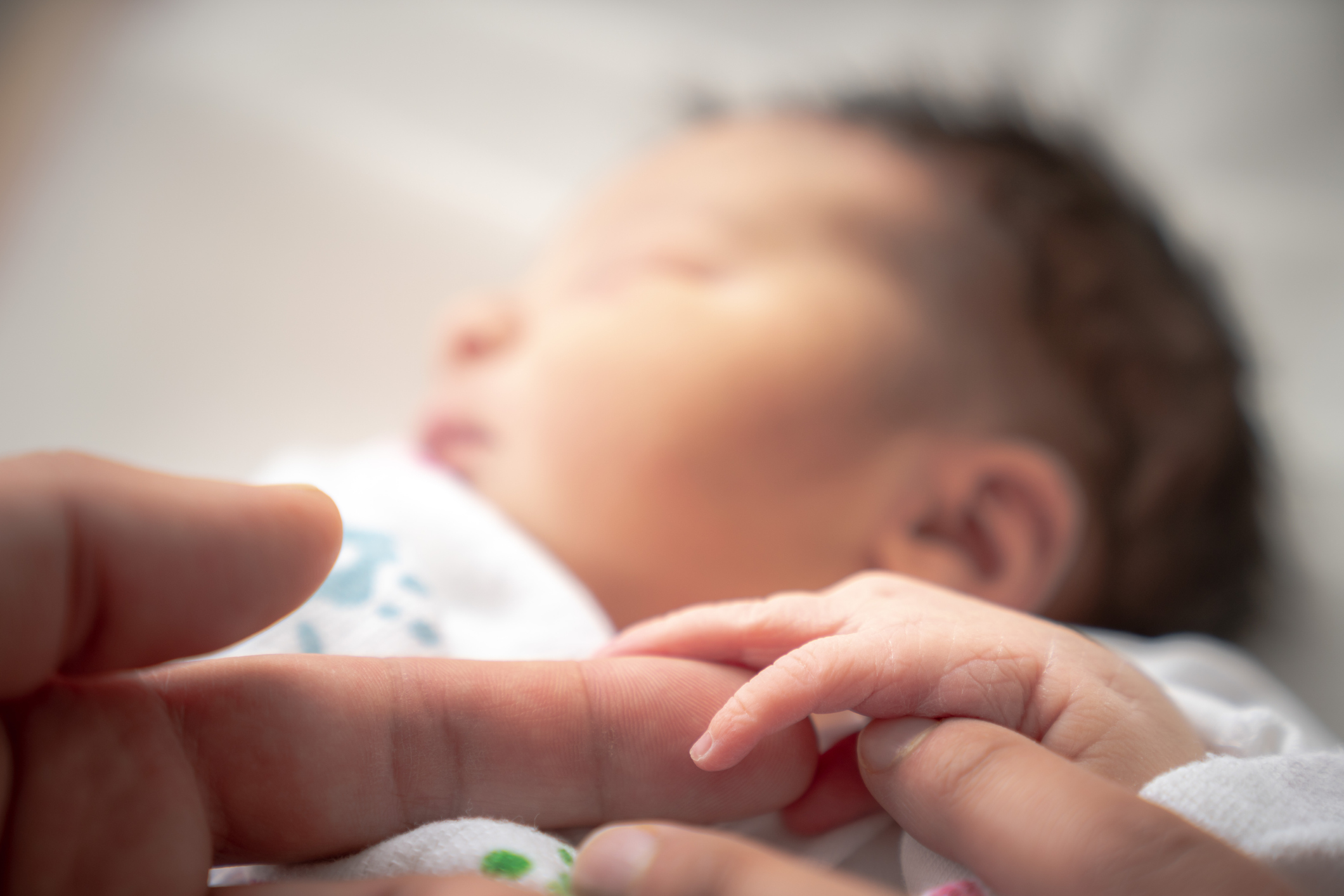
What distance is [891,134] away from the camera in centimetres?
106

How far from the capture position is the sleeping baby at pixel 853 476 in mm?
501

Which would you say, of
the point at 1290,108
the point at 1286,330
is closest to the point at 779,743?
the point at 1286,330

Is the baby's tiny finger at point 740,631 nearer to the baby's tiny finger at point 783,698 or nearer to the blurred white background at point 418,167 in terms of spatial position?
the baby's tiny finger at point 783,698

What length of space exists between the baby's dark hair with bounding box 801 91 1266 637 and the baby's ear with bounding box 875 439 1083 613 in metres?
0.07

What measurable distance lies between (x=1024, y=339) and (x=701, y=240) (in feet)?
1.18

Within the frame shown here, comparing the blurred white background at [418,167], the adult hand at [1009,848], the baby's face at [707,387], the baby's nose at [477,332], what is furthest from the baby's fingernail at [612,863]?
the blurred white background at [418,167]

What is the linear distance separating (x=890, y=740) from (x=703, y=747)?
0.11 m

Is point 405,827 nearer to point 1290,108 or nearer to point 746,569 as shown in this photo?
→ point 746,569

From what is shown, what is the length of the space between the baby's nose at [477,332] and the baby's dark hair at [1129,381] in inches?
19.2

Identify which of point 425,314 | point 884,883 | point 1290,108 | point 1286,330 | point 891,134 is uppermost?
point 1290,108

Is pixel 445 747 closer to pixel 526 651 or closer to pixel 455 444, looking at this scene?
pixel 526 651

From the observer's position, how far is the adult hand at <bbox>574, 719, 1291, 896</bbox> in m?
0.38

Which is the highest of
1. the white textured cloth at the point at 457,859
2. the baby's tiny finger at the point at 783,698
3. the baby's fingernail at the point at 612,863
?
the baby's tiny finger at the point at 783,698

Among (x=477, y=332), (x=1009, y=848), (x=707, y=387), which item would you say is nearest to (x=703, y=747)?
(x=1009, y=848)
